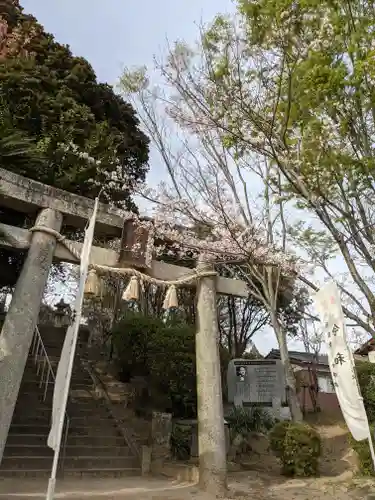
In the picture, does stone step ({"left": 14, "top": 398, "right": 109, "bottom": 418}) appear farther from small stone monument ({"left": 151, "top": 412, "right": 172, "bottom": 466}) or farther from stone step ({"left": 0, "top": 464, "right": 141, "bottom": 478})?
stone step ({"left": 0, "top": 464, "right": 141, "bottom": 478})

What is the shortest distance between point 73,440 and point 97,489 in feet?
7.48

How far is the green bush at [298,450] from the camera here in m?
8.73

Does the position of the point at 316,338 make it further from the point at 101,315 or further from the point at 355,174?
the point at 355,174

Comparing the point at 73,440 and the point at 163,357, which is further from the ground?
the point at 163,357

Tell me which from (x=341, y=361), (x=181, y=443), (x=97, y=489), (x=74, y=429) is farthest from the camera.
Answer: (x=181, y=443)

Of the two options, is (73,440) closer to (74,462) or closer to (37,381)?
(74,462)

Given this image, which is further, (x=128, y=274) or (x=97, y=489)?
(x=128, y=274)

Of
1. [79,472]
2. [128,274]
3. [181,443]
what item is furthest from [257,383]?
[128,274]

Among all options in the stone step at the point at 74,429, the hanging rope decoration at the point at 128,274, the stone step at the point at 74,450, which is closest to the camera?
the hanging rope decoration at the point at 128,274

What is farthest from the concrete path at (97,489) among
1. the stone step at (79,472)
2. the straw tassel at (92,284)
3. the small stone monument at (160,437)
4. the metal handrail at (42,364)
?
the straw tassel at (92,284)

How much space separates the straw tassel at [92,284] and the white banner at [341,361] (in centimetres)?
381

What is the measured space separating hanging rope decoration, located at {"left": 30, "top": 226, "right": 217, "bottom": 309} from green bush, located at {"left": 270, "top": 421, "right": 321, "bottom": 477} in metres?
3.80

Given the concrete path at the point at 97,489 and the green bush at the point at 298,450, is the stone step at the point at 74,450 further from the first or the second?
the green bush at the point at 298,450

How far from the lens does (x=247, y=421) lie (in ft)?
38.9
